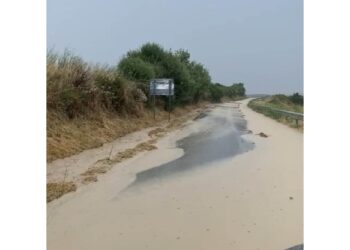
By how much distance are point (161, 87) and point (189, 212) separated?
10094 mm

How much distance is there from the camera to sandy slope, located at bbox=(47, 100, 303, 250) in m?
2.48

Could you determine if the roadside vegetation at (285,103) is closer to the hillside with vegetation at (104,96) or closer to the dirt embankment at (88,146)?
the hillside with vegetation at (104,96)

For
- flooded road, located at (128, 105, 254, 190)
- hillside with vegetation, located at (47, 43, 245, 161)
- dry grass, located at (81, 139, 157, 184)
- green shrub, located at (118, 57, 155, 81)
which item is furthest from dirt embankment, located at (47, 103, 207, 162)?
green shrub, located at (118, 57, 155, 81)

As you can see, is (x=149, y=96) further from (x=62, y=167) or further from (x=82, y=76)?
(x=62, y=167)

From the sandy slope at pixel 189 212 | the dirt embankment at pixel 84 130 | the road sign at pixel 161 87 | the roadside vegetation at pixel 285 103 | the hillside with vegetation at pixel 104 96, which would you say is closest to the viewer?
the roadside vegetation at pixel 285 103

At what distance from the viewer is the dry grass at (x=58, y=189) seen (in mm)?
3402

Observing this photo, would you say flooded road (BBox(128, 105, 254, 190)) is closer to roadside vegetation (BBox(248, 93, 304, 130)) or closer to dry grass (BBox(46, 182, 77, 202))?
dry grass (BBox(46, 182, 77, 202))

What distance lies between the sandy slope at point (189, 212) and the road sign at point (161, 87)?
8091 millimetres

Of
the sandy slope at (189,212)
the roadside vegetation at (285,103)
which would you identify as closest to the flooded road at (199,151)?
the sandy slope at (189,212)

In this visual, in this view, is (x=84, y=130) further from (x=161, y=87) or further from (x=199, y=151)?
(x=161, y=87)

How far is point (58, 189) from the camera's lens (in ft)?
11.9

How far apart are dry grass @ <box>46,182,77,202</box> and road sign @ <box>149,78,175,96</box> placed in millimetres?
8780

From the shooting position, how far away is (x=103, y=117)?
8914mm
